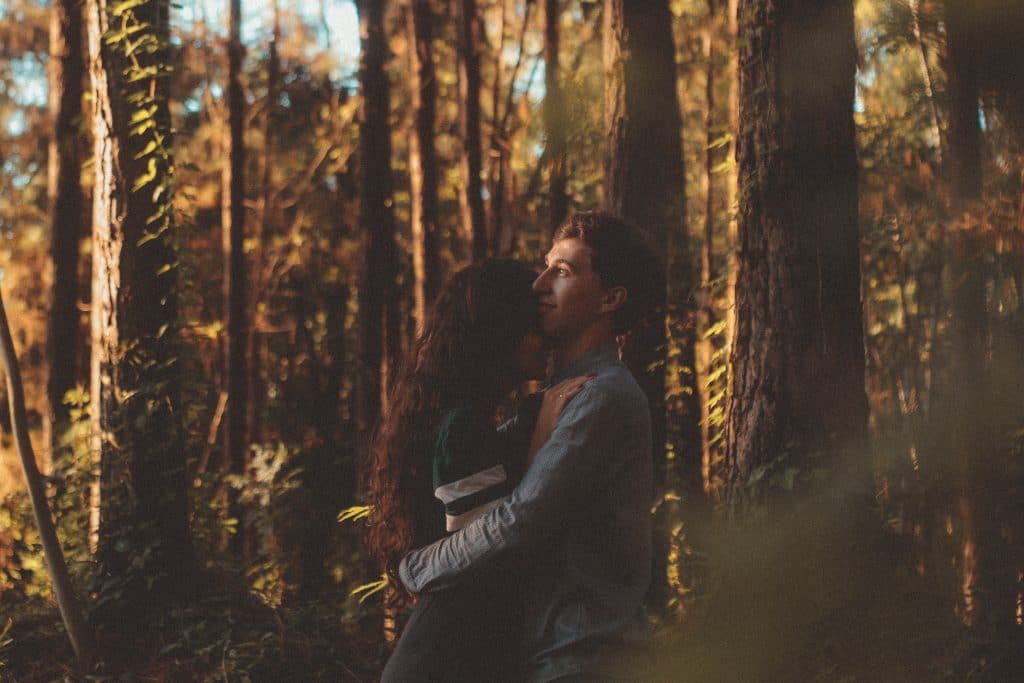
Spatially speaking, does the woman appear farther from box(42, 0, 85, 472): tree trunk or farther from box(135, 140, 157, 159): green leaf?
box(42, 0, 85, 472): tree trunk

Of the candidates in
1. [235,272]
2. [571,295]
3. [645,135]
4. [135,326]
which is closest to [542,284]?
[571,295]

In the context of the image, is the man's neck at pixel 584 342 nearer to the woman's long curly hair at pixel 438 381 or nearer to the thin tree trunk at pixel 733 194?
the woman's long curly hair at pixel 438 381

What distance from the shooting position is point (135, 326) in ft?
25.2

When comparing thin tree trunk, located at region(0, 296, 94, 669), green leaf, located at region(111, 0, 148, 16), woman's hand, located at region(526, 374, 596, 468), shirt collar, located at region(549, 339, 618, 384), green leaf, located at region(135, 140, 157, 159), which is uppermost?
green leaf, located at region(111, 0, 148, 16)

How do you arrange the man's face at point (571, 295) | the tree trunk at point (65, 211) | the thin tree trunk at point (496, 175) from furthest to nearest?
the thin tree trunk at point (496, 175), the tree trunk at point (65, 211), the man's face at point (571, 295)

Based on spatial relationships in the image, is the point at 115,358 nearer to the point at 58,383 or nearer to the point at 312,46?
the point at 58,383

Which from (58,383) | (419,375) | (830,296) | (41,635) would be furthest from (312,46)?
(419,375)

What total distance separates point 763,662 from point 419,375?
3.30 meters

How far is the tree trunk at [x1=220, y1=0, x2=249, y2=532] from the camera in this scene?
63.4 ft

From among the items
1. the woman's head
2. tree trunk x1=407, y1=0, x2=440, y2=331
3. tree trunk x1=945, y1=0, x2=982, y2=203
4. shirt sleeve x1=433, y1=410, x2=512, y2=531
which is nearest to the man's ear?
the woman's head

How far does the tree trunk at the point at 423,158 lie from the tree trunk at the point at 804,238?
30.8 ft

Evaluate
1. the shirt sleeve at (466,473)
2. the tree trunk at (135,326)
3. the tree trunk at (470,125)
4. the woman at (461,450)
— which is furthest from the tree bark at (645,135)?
the tree trunk at (470,125)

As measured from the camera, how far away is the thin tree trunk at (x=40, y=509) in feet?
19.5

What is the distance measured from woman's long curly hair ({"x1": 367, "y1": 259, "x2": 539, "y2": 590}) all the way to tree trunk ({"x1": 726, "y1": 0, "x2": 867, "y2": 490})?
2627 millimetres
